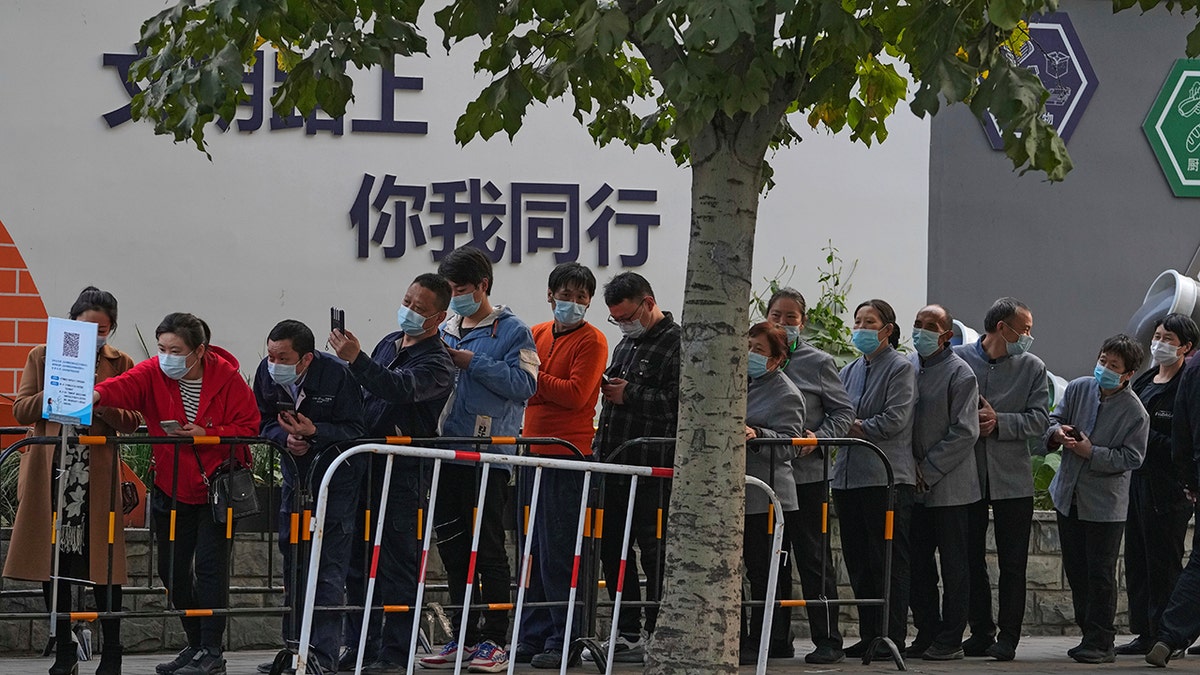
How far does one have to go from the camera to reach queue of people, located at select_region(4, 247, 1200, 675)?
7965 mm

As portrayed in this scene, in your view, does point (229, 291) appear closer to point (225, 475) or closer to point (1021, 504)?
point (225, 475)

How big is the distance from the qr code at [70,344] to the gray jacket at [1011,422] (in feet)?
15.2

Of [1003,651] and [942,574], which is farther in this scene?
[1003,651]

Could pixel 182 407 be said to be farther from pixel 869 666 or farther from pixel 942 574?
pixel 942 574

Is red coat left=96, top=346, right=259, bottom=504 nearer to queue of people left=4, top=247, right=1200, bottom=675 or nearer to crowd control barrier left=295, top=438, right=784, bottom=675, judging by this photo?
queue of people left=4, top=247, right=1200, bottom=675

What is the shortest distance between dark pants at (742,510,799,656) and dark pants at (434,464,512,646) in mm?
1240

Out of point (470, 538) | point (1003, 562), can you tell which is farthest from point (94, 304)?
point (1003, 562)

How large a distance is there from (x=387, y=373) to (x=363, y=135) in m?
4.38

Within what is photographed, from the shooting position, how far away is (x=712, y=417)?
644cm

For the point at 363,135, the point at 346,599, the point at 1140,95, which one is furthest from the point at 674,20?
the point at 1140,95

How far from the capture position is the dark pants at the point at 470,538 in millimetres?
8320

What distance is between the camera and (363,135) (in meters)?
11.9

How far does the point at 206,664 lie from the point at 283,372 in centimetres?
139

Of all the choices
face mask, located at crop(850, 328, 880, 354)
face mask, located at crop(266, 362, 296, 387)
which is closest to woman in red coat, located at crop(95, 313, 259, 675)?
face mask, located at crop(266, 362, 296, 387)
